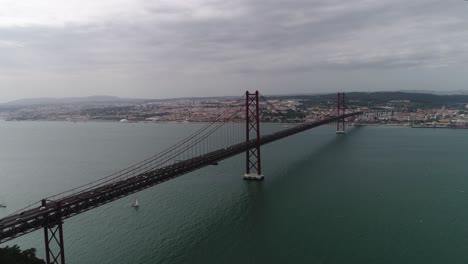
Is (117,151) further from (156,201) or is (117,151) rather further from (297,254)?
(297,254)

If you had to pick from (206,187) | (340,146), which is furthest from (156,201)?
(340,146)

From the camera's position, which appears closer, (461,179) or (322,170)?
(461,179)

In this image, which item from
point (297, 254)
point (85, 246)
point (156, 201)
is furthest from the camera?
point (156, 201)

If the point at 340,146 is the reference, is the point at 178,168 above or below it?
above

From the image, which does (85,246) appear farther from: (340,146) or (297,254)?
(340,146)

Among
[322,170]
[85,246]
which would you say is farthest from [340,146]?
[85,246]

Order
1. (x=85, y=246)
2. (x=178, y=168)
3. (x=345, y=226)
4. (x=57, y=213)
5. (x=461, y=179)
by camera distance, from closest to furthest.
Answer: (x=57, y=213) → (x=85, y=246) → (x=345, y=226) → (x=178, y=168) → (x=461, y=179)
